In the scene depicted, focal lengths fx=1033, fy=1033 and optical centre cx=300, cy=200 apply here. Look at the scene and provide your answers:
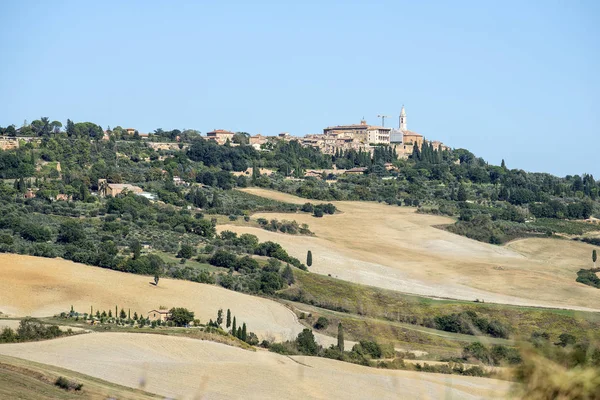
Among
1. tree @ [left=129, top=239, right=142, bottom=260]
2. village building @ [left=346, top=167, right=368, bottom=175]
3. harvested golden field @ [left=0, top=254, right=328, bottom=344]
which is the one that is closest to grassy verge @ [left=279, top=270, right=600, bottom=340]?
harvested golden field @ [left=0, top=254, right=328, bottom=344]

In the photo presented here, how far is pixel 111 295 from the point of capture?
53.3 meters

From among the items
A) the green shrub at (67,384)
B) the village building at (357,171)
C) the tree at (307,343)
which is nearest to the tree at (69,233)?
the tree at (307,343)

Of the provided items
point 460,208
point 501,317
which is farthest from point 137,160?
point 501,317

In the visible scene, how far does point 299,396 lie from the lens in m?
26.6

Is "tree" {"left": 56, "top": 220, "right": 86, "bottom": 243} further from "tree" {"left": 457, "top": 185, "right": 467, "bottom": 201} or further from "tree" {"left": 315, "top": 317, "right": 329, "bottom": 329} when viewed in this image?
"tree" {"left": 457, "top": 185, "right": 467, "bottom": 201}

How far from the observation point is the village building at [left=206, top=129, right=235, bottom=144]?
142 metres

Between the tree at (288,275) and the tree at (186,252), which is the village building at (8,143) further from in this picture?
the tree at (288,275)

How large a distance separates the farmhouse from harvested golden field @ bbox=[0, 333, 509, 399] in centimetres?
720

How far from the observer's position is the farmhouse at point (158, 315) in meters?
49.2

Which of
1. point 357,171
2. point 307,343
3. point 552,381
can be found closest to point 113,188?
point 357,171

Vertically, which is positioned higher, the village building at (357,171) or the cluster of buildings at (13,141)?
the cluster of buildings at (13,141)

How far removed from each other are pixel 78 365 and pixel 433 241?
58.1m

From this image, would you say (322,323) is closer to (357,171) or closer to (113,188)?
(113,188)

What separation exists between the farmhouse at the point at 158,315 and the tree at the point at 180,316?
14.0 inches
